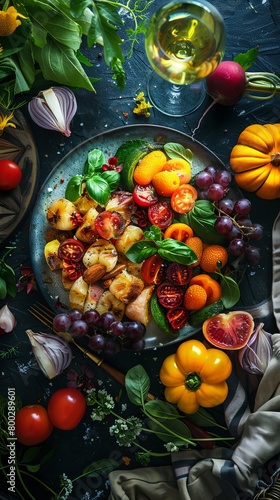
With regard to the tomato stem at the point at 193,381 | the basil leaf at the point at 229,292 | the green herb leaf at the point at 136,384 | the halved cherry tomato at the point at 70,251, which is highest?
the halved cherry tomato at the point at 70,251

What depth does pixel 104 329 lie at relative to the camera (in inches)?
57.2

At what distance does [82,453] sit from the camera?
1.54 m

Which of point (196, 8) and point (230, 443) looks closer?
point (196, 8)

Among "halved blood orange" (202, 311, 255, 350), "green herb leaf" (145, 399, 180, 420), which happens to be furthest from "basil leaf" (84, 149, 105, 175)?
"green herb leaf" (145, 399, 180, 420)

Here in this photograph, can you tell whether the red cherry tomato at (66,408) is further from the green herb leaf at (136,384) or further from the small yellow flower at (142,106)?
the small yellow flower at (142,106)

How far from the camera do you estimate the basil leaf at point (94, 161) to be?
→ 4.86ft

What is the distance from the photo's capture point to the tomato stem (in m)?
1.46

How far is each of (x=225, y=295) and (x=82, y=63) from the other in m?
0.67

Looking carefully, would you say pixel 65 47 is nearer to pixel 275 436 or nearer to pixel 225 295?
pixel 225 295

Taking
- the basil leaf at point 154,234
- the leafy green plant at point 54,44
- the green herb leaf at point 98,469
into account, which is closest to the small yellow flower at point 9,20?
the leafy green plant at point 54,44

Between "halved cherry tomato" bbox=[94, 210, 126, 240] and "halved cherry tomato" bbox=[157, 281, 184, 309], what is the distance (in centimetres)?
16

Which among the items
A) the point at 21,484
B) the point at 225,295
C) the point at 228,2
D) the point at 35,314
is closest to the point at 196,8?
the point at 228,2

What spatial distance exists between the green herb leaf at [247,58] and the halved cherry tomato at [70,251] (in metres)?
0.58

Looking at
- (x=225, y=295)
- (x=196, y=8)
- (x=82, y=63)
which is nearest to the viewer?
(x=196, y=8)
